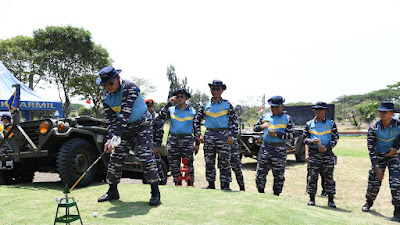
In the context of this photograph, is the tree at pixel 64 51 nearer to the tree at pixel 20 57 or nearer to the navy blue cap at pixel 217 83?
the tree at pixel 20 57

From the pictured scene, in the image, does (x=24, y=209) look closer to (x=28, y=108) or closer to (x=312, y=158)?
(x=312, y=158)

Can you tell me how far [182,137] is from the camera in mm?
6148

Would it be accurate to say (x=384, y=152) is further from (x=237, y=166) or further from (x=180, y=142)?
(x=180, y=142)

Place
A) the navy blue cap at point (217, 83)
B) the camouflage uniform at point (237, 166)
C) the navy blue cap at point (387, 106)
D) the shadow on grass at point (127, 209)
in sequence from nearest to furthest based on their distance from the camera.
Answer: the shadow on grass at point (127, 209) → the navy blue cap at point (387, 106) → the navy blue cap at point (217, 83) → the camouflage uniform at point (237, 166)

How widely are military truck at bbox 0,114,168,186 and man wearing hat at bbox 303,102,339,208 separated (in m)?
3.23

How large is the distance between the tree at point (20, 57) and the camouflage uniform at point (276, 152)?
2350 centimetres

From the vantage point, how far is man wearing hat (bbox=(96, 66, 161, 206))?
13.1 feet

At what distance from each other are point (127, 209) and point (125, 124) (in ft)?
3.36

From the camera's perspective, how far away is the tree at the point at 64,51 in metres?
24.7

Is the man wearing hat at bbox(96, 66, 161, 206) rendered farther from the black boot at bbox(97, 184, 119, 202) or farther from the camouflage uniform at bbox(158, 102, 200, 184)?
the camouflage uniform at bbox(158, 102, 200, 184)

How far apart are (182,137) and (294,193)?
2938mm


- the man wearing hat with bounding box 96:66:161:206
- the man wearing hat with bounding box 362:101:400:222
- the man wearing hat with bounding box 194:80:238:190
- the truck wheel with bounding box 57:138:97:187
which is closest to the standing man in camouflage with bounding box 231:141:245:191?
the man wearing hat with bounding box 194:80:238:190

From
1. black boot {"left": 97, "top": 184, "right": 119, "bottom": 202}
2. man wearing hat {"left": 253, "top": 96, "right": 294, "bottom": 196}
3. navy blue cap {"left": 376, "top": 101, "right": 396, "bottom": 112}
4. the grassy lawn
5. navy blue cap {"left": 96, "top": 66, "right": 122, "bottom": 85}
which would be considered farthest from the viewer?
man wearing hat {"left": 253, "top": 96, "right": 294, "bottom": 196}

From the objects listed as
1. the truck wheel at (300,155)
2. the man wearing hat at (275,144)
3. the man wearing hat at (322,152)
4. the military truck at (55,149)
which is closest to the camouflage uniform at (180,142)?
the military truck at (55,149)
